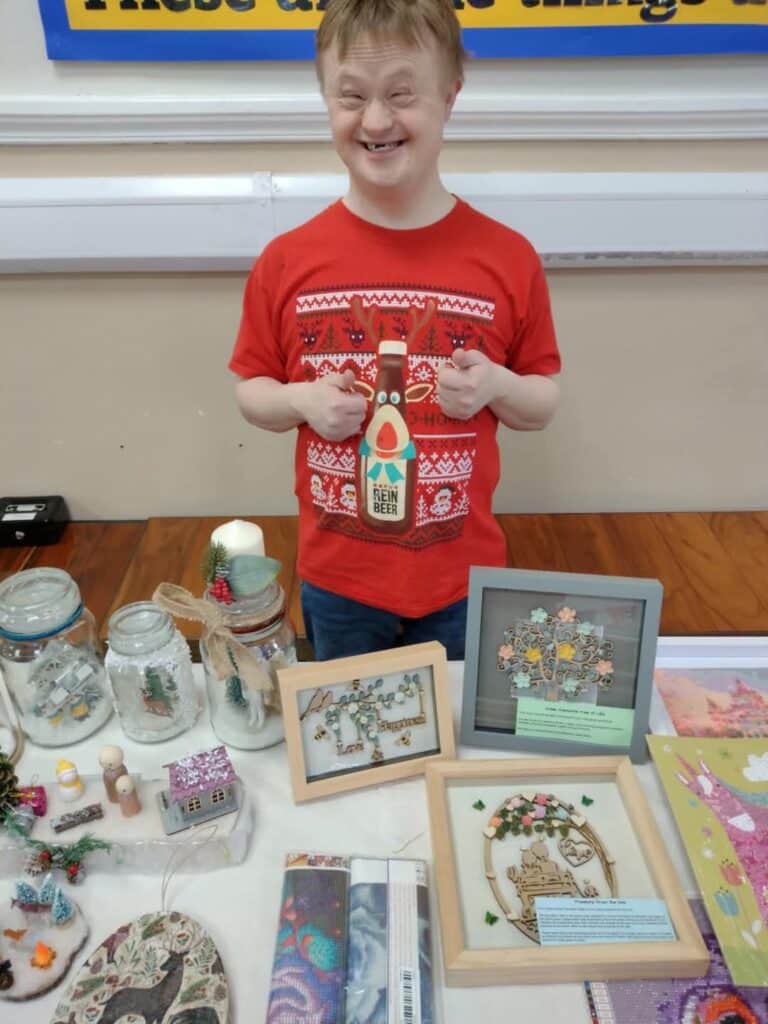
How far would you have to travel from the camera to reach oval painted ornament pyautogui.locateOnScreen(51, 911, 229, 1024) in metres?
0.57

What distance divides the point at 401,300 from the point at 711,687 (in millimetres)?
569

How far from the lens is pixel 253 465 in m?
1.93

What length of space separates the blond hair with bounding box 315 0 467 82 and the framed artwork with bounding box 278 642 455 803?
0.59 meters

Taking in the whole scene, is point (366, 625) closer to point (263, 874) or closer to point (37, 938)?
point (263, 874)

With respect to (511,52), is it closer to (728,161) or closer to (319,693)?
(728,161)

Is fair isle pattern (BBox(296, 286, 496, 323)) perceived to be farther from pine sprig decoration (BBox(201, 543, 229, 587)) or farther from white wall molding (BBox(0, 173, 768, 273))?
white wall molding (BBox(0, 173, 768, 273))

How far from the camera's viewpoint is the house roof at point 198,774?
2.25ft

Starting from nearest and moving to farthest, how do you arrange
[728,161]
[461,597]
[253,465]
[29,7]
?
1. [461,597]
2. [29,7]
3. [728,161]
4. [253,465]

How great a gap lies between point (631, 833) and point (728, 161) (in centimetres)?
148

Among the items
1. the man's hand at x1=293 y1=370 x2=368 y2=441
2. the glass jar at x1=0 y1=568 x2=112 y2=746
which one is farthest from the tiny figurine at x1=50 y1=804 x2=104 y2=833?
the man's hand at x1=293 y1=370 x2=368 y2=441

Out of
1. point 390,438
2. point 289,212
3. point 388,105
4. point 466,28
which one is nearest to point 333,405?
point 390,438

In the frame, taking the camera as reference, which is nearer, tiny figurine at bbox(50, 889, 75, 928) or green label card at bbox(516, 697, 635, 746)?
tiny figurine at bbox(50, 889, 75, 928)

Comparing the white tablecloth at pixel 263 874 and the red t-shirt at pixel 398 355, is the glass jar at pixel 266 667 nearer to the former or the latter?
the white tablecloth at pixel 263 874

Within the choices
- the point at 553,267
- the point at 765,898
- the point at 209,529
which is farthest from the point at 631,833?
the point at 209,529
